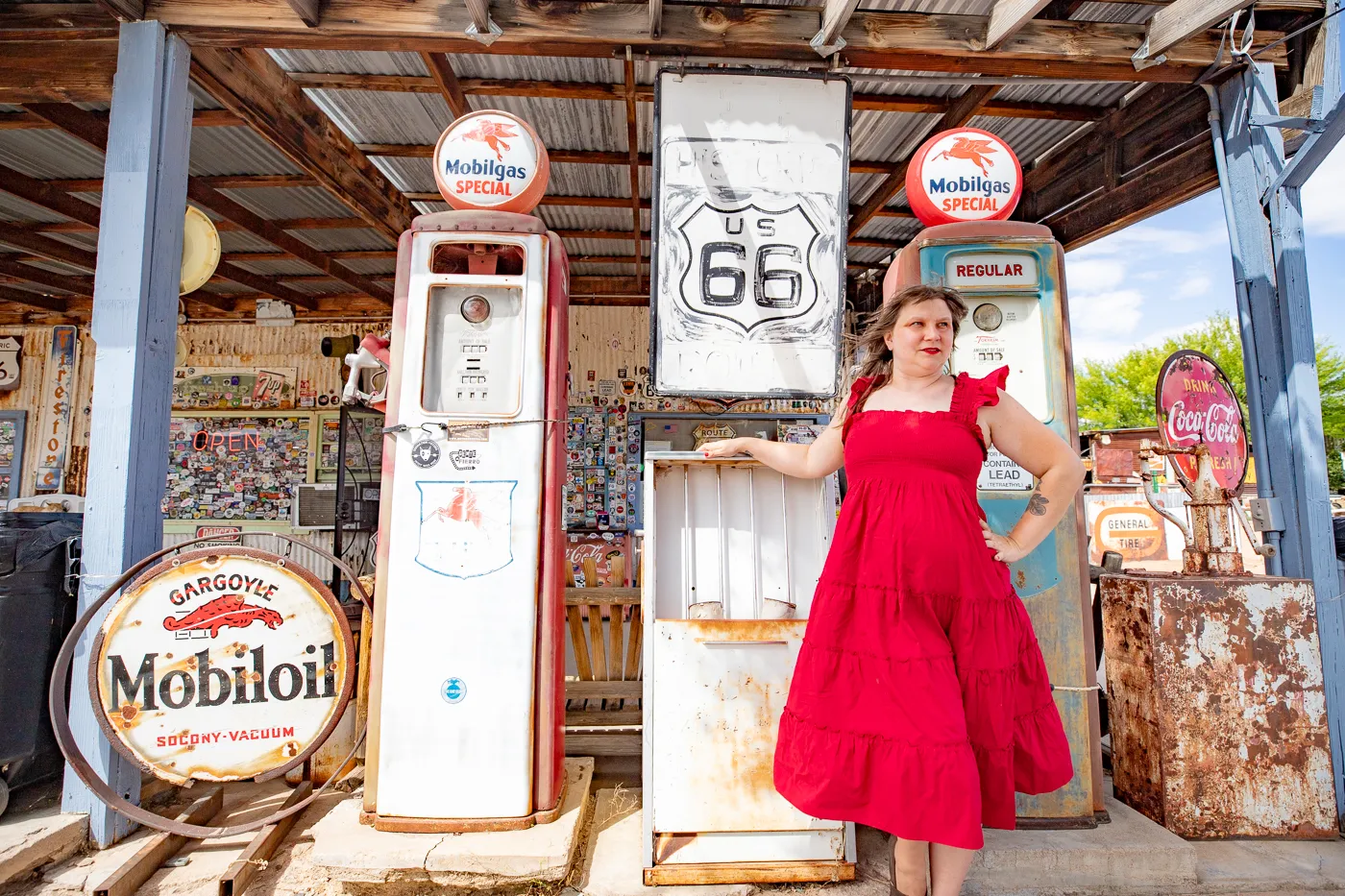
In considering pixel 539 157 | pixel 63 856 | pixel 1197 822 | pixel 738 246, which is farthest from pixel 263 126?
pixel 1197 822

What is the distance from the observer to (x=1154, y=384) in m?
25.6

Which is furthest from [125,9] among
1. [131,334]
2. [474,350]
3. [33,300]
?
[33,300]

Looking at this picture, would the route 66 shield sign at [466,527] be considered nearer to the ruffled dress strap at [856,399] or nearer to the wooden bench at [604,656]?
the wooden bench at [604,656]

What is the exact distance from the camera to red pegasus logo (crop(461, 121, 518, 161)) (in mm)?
2777

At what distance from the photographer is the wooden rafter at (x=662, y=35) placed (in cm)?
303

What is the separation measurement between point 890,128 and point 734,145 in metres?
2.18

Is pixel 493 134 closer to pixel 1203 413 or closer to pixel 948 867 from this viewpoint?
pixel 948 867

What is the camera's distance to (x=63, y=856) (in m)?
2.50

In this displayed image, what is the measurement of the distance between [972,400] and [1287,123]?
2.66 meters

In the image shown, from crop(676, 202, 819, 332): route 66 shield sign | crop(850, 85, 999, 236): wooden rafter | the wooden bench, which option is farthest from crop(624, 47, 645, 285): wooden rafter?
the wooden bench

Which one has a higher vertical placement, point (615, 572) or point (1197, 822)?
point (615, 572)

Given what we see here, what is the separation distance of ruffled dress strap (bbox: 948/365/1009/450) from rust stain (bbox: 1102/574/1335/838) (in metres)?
1.45

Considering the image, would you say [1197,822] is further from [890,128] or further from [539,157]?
[890,128]

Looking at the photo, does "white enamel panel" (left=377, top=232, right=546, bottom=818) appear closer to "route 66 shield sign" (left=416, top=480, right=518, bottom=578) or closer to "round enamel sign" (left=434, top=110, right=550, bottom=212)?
"route 66 shield sign" (left=416, top=480, right=518, bottom=578)
